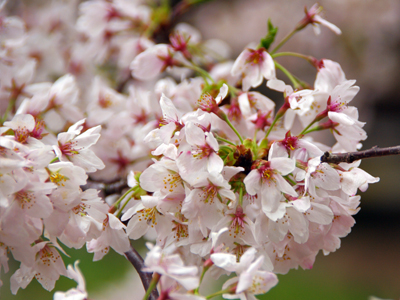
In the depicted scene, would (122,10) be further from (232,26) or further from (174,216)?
(232,26)

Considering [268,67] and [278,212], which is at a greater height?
[268,67]

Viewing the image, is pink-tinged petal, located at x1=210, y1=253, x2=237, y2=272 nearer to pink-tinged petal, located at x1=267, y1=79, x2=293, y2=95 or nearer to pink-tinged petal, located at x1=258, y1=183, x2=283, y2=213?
pink-tinged petal, located at x1=258, y1=183, x2=283, y2=213

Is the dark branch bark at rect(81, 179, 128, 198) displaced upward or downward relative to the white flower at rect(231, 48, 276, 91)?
downward

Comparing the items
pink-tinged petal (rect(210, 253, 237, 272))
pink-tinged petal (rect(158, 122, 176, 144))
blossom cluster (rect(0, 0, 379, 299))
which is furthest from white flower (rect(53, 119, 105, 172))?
pink-tinged petal (rect(210, 253, 237, 272))

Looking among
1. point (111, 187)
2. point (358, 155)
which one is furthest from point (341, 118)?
point (111, 187)

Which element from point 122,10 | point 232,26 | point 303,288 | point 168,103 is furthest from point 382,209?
point 168,103

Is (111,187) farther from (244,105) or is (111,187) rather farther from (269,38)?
(269,38)

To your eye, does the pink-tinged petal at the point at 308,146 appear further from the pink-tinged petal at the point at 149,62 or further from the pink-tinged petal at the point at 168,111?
the pink-tinged petal at the point at 149,62
